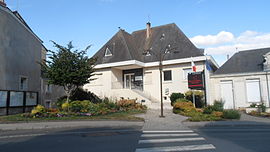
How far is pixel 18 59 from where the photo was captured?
18422 mm

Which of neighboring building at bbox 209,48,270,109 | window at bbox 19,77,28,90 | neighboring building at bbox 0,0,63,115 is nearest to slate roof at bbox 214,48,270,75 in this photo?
neighboring building at bbox 209,48,270,109

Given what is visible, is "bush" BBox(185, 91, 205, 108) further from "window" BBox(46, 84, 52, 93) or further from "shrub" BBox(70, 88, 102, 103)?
"window" BBox(46, 84, 52, 93)

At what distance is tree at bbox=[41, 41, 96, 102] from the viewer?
15.8m

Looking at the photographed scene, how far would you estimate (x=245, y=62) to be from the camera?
2127 centimetres

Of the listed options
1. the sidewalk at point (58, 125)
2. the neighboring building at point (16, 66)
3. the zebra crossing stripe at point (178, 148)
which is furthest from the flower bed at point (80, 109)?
the zebra crossing stripe at point (178, 148)

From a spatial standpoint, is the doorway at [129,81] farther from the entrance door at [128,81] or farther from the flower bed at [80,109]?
the flower bed at [80,109]

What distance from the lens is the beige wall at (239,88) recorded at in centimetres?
1889

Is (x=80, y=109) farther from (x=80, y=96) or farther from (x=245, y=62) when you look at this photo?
(x=245, y=62)

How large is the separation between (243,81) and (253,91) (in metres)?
1.27

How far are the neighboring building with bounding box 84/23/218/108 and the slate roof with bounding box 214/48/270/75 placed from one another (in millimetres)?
2022

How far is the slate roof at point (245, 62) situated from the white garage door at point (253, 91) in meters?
1.18

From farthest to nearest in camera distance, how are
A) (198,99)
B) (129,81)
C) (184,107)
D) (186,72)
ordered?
(129,81) → (186,72) → (198,99) → (184,107)

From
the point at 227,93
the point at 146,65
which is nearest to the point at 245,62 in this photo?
the point at 227,93

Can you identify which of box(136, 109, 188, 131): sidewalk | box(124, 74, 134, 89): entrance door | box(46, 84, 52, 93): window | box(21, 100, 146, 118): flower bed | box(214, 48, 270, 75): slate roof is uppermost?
box(214, 48, 270, 75): slate roof
